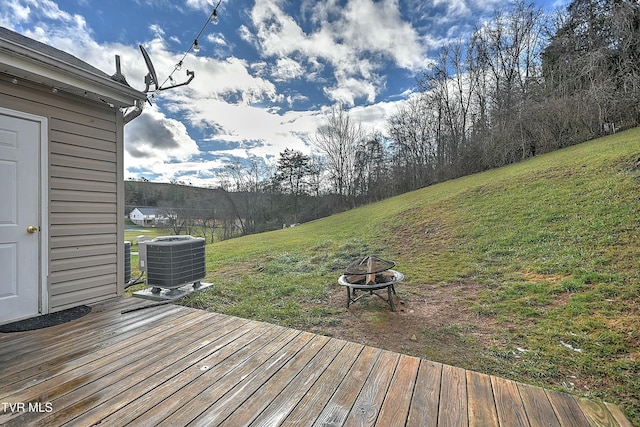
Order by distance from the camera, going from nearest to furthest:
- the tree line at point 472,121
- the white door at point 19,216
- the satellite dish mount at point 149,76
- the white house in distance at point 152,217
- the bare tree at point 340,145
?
the white door at point 19,216, the satellite dish mount at point 149,76, the tree line at point 472,121, the white house in distance at point 152,217, the bare tree at point 340,145

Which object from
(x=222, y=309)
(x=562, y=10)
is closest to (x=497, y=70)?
(x=562, y=10)

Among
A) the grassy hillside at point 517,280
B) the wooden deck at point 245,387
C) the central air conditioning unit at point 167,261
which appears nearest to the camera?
the wooden deck at point 245,387

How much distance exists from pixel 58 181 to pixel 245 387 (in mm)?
2902

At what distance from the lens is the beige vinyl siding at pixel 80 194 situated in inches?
111

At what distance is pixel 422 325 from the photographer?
126 inches

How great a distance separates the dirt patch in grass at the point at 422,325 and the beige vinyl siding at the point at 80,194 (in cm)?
256

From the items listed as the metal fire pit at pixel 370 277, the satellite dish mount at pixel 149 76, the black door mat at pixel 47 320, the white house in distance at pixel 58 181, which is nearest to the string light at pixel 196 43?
the satellite dish mount at pixel 149 76

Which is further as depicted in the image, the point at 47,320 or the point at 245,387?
the point at 47,320

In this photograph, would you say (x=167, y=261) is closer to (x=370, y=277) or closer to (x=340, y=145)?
(x=370, y=277)

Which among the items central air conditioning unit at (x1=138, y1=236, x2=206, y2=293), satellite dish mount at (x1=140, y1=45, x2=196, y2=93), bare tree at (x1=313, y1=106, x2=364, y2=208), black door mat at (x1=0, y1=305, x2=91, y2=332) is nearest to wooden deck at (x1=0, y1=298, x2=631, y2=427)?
Answer: black door mat at (x1=0, y1=305, x2=91, y2=332)

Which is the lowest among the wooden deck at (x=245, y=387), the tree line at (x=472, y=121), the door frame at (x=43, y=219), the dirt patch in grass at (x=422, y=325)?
the dirt patch in grass at (x=422, y=325)

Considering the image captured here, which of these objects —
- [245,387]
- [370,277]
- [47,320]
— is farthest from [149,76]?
[370,277]

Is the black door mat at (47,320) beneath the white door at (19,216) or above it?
beneath

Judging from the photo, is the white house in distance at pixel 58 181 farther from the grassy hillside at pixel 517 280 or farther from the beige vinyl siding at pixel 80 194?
the grassy hillside at pixel 517 280
